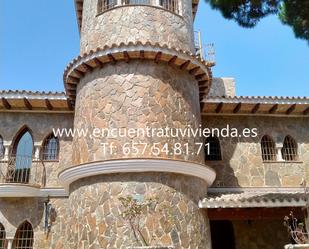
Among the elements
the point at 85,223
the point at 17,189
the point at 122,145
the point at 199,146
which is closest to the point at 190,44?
the point at 199,146

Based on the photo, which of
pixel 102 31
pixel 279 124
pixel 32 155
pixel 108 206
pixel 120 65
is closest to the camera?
pixel 108 206

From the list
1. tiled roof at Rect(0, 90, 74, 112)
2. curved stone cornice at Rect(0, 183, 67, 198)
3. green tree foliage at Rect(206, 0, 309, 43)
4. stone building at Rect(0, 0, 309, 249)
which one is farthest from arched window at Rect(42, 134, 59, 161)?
green tree foliage at Rect(206, 0, 309, 43)

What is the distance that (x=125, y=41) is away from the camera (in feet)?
37.3

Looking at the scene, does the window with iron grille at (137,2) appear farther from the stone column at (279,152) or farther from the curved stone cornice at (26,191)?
the stone column at (279,152)

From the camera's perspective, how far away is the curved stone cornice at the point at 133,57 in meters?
10.4

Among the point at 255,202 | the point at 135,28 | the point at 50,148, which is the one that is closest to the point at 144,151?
the point at 255,202

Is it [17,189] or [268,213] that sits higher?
[17,189]

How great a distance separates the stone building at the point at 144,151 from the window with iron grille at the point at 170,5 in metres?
0.04

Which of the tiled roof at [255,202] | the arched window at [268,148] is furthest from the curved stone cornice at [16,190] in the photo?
the arched window at [268,148]

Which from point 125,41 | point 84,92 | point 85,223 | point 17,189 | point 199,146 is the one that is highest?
point 125,41

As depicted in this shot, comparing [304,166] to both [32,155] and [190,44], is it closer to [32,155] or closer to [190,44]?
Answer: [190,44]

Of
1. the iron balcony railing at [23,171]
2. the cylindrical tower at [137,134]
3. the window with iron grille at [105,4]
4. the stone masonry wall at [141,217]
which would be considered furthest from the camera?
the iron balcony railing at [23,171]

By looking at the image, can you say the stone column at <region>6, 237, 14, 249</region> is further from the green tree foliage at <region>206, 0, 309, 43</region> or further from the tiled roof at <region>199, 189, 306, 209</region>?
the green tree foliage at <region>206, 0, 309, 43</region>

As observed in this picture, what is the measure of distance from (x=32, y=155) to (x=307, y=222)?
33.9ft
